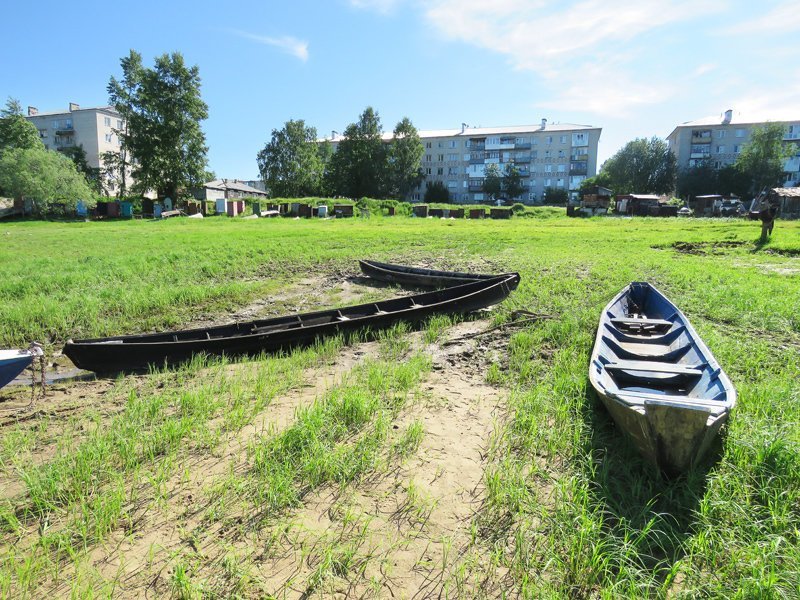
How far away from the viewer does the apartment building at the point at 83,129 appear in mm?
78938

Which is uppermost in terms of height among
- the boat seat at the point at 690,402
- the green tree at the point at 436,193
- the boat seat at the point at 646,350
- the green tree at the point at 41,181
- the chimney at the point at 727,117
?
the chimney at the point at 727,117

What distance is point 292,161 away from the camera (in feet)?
242

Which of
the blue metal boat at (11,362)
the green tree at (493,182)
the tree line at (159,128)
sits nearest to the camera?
the blue metal boat at (11,362)

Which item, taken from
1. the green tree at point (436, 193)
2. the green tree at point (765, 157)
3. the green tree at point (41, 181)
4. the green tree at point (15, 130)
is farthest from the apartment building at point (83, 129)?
the green tree at point (765, 157)

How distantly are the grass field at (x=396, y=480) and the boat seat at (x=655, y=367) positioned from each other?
498 mm

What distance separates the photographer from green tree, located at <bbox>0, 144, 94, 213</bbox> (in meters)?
43.4

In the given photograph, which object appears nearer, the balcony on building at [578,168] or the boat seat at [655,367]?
the boat seat at [655,367]

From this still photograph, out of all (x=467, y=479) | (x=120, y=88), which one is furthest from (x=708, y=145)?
(x=467, y=479)

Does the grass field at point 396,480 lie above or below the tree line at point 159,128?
below

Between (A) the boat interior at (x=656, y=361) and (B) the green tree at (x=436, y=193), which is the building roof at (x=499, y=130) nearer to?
(B) the green tree at (x=436, y=193)

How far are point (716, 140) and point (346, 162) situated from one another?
69.1 m

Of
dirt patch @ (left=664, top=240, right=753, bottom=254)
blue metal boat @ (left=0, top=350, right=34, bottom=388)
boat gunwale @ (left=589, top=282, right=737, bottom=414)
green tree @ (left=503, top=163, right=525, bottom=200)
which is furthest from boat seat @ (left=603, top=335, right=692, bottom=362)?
green tree @ (left=503, top=163, right=525, bottom=200)

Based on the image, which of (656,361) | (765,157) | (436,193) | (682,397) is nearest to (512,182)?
(436,193)

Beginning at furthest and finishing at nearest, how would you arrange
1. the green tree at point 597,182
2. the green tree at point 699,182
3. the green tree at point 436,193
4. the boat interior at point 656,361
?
the green tree at point 436,193
the green tree at point 597,182
the green tree at point 699,182
the boat interior at point 656,361
